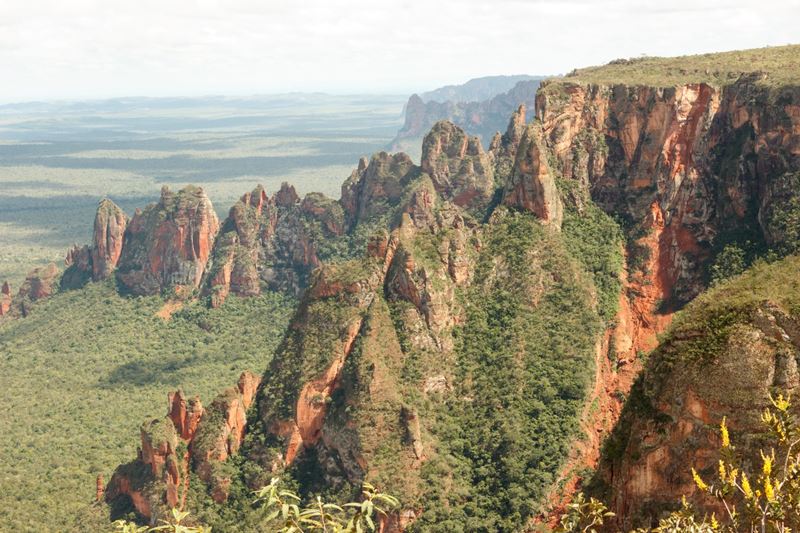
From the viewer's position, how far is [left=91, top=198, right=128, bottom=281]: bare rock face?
104 meters

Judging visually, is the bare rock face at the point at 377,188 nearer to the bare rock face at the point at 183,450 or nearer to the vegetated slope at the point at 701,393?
the bare rock face at the point at 183,450

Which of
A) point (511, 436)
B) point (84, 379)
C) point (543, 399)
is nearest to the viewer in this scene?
point (511, 436)

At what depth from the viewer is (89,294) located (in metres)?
104

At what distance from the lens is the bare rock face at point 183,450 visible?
4941 cm

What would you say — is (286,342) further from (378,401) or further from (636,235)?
(636,235)

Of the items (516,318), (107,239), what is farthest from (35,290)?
(516,318)

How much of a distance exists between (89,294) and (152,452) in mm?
59859

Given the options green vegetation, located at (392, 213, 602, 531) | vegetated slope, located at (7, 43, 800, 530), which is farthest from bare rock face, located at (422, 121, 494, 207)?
green vegetation, located at (392, 213, 602, 531)

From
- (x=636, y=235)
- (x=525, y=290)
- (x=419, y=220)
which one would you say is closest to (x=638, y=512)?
(x=525, y=290)

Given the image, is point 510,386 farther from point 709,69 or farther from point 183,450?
point 709,69

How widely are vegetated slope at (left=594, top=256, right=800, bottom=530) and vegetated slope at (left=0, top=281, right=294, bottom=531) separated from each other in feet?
131

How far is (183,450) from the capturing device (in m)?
51.2

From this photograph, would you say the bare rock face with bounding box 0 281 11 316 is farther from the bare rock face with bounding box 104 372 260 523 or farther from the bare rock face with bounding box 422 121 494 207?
the bare rock face with bounding box 104 372 260 523

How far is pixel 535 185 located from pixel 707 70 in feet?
60.1
